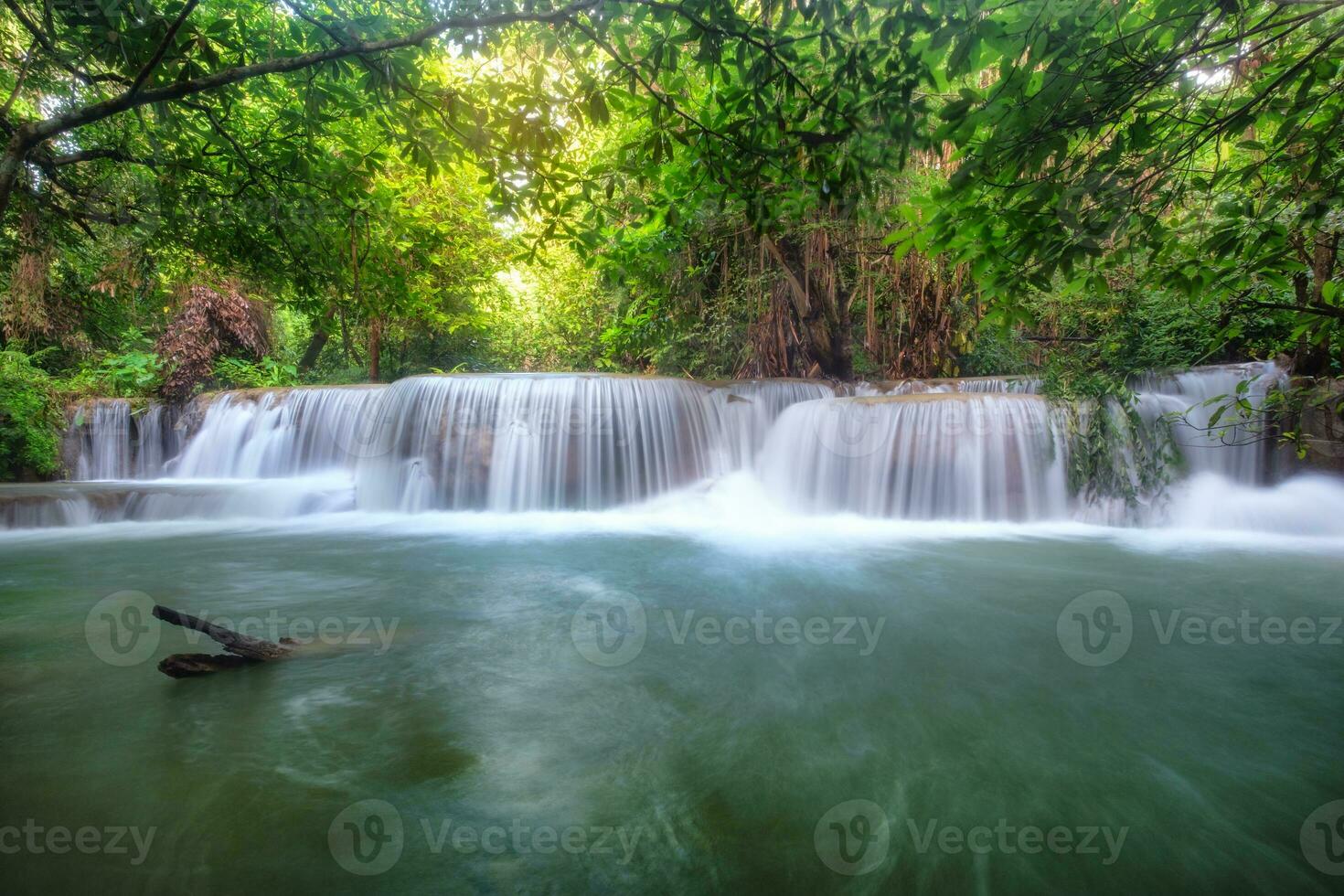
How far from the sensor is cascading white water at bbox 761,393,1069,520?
7945mm

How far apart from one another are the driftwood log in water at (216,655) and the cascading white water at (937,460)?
7.16 metres

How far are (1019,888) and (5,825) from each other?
272cm

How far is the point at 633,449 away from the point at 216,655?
7.15 meters

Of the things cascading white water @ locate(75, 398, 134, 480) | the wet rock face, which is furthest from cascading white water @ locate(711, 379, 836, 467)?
cascading white water @ locate(75, 398, 134, 480)

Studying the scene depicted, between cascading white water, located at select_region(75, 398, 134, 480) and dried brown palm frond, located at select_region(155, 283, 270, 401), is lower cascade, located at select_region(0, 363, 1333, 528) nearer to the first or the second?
cascading white water, located at select_region(75, 398, 134, 480)

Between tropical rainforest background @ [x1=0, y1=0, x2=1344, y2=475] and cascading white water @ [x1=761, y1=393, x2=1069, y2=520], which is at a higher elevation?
tropical rainforest background @ [x1=0, y1=0, x2=1344, y2=475]

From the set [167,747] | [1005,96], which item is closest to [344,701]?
[167,747]

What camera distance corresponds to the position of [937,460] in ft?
26.8

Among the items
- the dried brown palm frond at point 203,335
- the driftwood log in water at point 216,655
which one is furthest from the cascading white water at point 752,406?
the dried brown palm frond at point 203,335

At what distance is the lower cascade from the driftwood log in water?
6.45 metres

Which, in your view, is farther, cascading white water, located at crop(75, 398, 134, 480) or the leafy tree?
cascading white water, located at crop(75, 398, 134, 480)

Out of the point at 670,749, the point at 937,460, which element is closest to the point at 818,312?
the point at 937,460

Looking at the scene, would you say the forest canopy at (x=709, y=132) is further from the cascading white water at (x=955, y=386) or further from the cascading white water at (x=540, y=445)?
the cascading white water at (x=540, y=445)

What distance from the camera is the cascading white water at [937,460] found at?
795 centimetres
